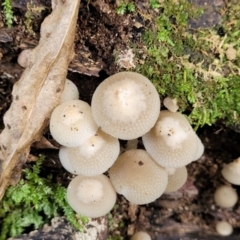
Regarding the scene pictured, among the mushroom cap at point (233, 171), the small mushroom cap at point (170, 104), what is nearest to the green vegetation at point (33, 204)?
the small mushroom cap at point (170, 104)

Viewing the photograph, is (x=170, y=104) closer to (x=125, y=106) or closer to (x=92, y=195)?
(x=125, y=106)

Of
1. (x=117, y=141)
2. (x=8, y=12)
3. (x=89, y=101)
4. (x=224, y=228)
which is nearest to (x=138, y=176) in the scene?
(x=117, y=141)

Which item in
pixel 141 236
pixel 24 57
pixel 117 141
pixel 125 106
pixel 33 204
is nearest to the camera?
pixel 125 106

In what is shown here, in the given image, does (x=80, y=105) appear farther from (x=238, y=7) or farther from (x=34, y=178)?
(x=238, y=7)

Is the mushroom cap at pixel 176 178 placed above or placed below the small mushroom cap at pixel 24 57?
below

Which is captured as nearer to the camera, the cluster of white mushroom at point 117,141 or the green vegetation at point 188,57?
the cluster of white mushroom at point 117,141

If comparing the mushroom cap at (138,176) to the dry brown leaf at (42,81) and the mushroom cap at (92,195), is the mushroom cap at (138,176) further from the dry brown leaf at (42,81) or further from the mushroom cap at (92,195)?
the dry brown leaf at (42,81)
